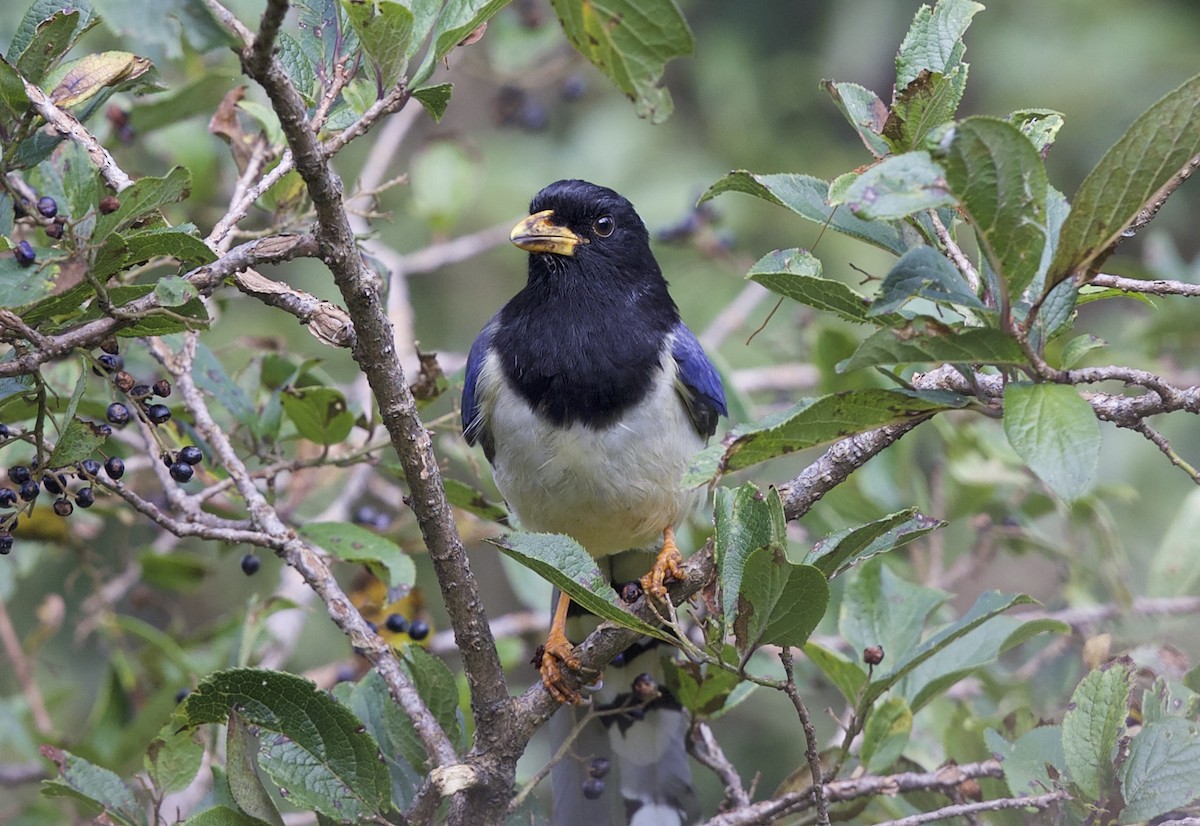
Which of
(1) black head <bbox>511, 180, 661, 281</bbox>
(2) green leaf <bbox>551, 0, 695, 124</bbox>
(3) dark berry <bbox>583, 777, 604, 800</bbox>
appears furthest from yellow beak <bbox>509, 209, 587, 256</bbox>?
(2) green leaf <bbox>551, 0, 695, 124</bbox>

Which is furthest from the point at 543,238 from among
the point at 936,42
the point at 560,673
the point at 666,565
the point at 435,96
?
the point at 936,42

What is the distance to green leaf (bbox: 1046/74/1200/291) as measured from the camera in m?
2.01

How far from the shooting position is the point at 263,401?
12.9ft

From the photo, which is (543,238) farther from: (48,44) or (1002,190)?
(1002,190)

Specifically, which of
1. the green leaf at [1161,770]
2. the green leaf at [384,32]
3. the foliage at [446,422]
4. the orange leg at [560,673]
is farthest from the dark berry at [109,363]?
the green leaf at [1161,770]

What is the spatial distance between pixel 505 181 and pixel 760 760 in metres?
3.81

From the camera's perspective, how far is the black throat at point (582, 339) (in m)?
4.10

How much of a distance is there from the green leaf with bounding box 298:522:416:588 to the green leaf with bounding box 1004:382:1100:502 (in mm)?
1922

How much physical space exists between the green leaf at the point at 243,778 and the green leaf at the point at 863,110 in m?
1.91

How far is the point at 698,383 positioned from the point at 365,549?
1359 millimetres

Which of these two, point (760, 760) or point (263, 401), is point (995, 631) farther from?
point (760, 760)

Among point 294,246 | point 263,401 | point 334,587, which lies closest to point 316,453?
point 263,401

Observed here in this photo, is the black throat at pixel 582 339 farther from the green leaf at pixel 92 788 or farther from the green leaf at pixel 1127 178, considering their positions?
the green leaf at pixel 1127 178

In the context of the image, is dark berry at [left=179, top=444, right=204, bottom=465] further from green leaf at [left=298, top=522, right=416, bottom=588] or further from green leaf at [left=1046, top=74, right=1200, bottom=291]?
green leaf at [left=1046, top=74, right=1200, bottom=291]
